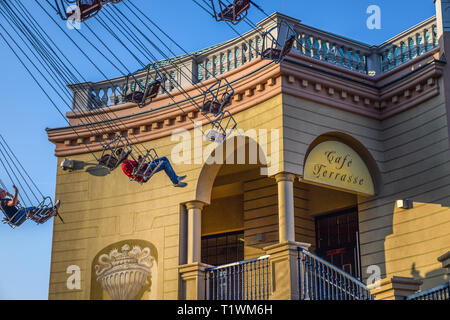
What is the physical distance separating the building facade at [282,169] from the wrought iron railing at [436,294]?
2007mm

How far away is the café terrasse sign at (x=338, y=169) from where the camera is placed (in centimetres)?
1530

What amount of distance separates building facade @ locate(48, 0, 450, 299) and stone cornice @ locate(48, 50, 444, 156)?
1.1 inches

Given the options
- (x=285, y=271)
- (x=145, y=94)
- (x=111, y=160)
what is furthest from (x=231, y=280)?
(x=145, y=94)

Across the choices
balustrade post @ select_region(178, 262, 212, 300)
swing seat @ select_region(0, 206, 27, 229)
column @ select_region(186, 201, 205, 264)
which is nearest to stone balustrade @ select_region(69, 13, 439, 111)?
column @ select_region(186, 201, 205, 264)

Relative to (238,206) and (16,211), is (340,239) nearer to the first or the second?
(238,206)

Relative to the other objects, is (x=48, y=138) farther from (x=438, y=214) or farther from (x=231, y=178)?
(x=438, y=214)

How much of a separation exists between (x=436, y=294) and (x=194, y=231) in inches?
231

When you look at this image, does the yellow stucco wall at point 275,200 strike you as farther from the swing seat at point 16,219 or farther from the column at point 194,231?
the swing seat at point 16,219

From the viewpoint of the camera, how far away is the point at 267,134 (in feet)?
49.3

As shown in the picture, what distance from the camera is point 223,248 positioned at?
19031mm

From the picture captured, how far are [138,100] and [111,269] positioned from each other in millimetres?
4713

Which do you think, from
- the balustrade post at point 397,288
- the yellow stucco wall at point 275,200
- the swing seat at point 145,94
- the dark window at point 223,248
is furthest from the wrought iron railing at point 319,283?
the dark window at point 223,248
